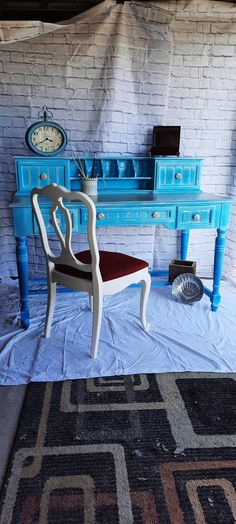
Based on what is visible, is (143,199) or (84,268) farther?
(143,199)

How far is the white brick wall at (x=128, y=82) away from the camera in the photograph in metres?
2.52

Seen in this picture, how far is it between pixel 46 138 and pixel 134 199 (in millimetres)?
725

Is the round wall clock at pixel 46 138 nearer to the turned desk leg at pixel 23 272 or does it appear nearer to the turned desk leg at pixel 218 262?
the turned desk leg at pixel 23 272

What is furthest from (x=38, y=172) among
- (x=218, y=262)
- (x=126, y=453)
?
(x=126, y=453)

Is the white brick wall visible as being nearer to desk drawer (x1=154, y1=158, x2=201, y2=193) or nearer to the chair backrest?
desk drawer (x1=154, y1=158, x2=201, y2=193)

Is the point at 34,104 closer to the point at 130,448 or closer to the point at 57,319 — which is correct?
the point at 57,319

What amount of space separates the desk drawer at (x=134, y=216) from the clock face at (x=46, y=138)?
0.62 metres

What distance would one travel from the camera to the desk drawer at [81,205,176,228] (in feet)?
6.98

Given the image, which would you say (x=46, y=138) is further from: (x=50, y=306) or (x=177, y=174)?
(x=50, y=306)

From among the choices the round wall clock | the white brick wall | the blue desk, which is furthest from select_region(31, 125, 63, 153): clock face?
the white brick wall

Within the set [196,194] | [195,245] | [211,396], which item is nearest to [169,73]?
[196,194]

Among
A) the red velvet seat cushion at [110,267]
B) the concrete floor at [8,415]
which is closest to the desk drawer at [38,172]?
the red velvet seat cushion at [110,267]

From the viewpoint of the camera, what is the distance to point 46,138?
243cm

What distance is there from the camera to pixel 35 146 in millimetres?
2416
